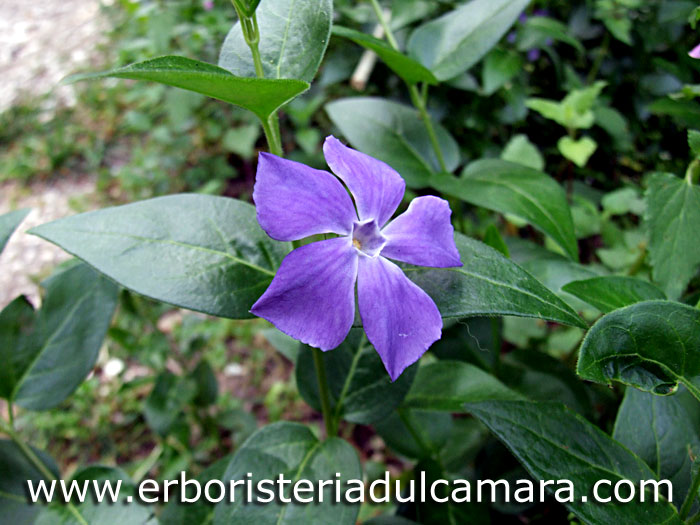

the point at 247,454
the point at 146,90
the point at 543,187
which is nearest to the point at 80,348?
the point at 247,454

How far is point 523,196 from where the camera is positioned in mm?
871

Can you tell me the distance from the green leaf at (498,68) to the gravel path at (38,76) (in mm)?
1366

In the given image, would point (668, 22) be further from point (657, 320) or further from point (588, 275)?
point (657, 320)

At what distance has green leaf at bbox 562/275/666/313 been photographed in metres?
0.65

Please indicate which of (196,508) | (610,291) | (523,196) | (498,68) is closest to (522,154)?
(498,68)

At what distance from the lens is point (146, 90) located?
2.34 metres

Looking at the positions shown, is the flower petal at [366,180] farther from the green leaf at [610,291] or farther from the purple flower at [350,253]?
the green leaf at [610,291]

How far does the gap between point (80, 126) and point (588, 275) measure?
8.23 ft

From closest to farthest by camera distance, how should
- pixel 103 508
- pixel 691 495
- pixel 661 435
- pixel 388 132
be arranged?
pixel 691 495 → pixel 661 435 → pixel 103 508 → pixel 388 132

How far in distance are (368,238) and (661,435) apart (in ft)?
1.59

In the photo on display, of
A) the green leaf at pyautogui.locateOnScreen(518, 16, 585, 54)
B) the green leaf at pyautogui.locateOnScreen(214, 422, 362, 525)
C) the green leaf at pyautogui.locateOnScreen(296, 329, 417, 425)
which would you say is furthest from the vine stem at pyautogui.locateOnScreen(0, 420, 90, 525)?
the green leaf at pyautogui.locateOnScreen(518, 16, 585, 54)

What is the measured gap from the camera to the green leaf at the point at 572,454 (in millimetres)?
588

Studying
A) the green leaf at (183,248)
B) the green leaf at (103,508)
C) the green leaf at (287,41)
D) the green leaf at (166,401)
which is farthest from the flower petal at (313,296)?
the green leaf at (166,401)

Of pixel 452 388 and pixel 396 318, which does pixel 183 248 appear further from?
pixel 452 388
